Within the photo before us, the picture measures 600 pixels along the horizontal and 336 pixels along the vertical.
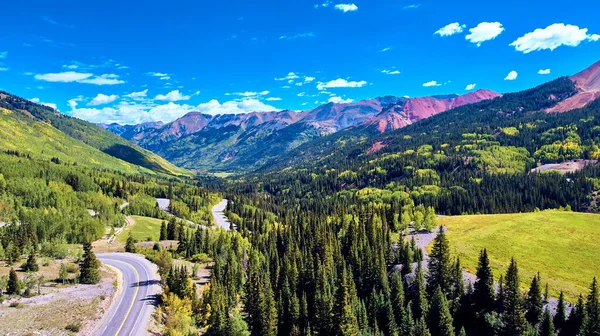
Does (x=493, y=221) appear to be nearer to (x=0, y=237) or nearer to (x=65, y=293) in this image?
(x=65, y=293)

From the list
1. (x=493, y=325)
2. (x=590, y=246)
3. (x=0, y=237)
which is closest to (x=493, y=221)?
(x=590, y=246)

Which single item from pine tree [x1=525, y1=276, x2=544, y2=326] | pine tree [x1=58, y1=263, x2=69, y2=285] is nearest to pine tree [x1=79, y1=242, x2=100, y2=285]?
pine tree [x1=58, y1=263, x2=69, y2=285]

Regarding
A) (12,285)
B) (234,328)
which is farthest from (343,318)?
(12,285)

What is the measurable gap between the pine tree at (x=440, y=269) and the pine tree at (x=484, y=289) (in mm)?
7870

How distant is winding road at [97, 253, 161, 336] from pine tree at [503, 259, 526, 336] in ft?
258

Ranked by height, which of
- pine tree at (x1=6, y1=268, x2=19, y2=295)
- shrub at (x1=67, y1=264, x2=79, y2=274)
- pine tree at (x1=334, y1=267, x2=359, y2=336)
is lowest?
pine tree at (x1=334, y1=267, x2=359, y2=336)

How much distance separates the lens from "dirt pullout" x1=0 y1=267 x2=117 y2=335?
69250 millimetres

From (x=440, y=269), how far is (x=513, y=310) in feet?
82.6

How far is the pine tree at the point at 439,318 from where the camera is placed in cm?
9123

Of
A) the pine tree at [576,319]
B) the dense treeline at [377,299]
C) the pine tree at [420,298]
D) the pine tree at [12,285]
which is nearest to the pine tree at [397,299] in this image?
the dense treeline at [377,299]

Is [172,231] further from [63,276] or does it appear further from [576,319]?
[576,319]

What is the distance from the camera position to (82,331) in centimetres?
7212

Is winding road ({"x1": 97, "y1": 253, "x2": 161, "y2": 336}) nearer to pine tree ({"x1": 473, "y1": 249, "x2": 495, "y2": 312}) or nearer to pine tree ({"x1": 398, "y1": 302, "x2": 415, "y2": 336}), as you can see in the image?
pine tree ({"x1": 398, "y1": 302, "x2": 415, "y2": 336})

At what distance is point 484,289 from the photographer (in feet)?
325
